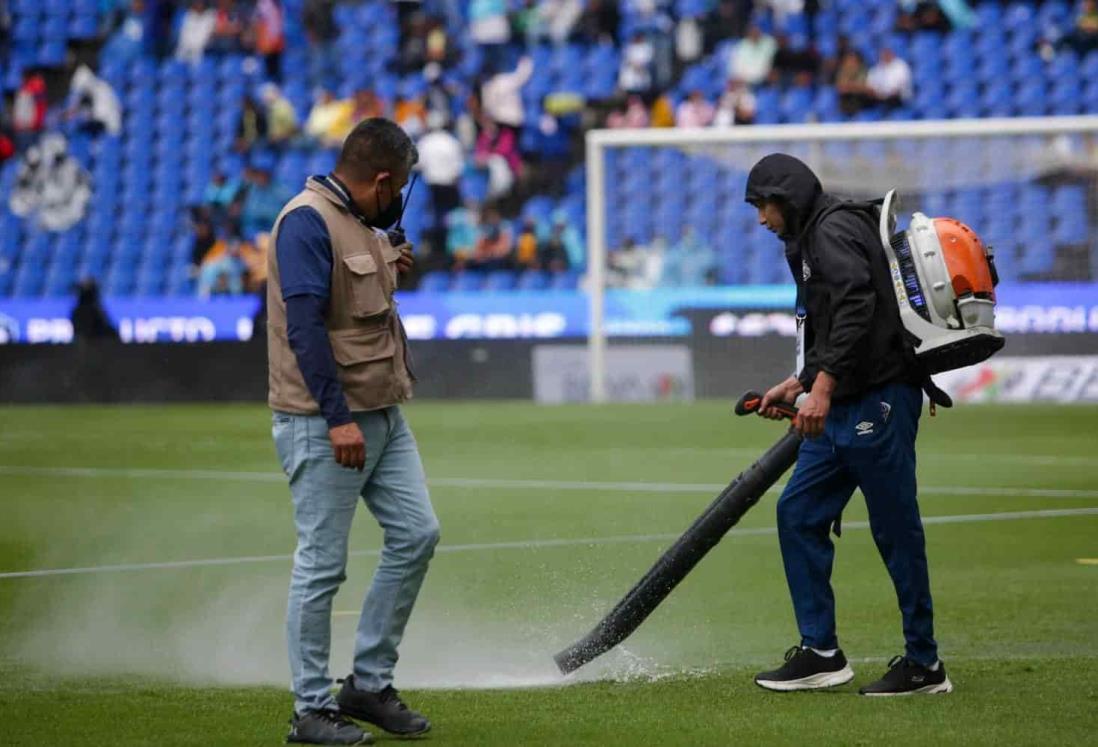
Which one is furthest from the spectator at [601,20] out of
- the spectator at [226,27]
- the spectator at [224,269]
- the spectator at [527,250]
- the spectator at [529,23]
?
the spectator at [224,269]

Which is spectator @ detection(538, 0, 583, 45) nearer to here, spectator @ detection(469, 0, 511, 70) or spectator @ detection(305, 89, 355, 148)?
spectator @ detection(469, 0, 511, 70)

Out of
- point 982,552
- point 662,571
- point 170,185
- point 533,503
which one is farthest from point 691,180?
point 662,571

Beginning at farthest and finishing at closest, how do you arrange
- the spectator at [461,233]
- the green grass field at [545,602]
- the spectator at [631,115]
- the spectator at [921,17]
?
the spectator at [921,17]
the spectator at [631,115]
the spectator at [461,233]
the green grass field at [545,602]

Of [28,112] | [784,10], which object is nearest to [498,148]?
[784,10]

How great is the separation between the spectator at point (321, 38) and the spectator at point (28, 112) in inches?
171

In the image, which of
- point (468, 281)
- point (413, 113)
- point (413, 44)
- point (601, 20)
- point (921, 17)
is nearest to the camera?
point (468, 281)

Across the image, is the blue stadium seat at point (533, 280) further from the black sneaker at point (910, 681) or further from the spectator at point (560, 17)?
the black sneaker at point (910, 681)

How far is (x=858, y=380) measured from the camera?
6.45 m

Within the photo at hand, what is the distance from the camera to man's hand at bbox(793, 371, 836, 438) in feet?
20.7

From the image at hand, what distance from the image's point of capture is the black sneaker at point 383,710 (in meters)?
5.94

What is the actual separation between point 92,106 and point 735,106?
1055 centimetres

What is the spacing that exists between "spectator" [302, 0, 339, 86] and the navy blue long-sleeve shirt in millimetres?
25131

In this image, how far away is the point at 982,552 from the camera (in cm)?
1071

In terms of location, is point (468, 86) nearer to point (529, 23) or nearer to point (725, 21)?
point (529, 23)
